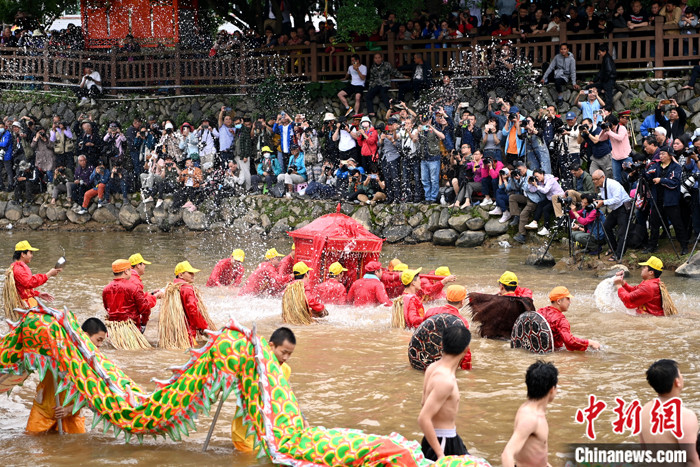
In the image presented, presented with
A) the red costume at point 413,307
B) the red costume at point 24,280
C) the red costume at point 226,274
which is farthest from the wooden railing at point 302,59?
the red costume at point 24,280

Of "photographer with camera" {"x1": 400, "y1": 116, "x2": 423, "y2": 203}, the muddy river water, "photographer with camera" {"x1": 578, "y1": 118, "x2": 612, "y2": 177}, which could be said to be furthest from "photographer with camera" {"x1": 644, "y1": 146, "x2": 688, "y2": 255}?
"photographer with camera" {"x1": 400, "y1": 116, "x2": 423, "y2": 203}

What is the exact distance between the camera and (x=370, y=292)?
38.2 feet

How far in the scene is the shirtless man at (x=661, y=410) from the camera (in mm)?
4926

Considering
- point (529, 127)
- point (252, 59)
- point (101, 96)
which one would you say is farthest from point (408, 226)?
point (101, 96)

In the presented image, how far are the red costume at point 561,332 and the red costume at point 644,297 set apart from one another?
1875 millimetres

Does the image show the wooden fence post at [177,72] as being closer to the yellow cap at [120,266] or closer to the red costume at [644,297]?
the yellow cap at [120,266]

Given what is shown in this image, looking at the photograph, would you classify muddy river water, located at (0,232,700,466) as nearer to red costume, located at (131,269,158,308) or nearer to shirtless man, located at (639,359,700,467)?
red costume, located at (131,269,158,308)

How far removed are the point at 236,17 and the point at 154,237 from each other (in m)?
8.32

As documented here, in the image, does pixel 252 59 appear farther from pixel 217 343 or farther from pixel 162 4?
pixel 217 343

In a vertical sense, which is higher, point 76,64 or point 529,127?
point 76,64

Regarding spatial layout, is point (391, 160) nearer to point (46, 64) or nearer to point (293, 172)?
point (293, 172)

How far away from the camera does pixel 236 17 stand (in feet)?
82.4

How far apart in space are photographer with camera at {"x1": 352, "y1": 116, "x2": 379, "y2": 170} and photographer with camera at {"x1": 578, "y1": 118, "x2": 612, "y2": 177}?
425 centimetres

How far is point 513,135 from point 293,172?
16.9 ft
